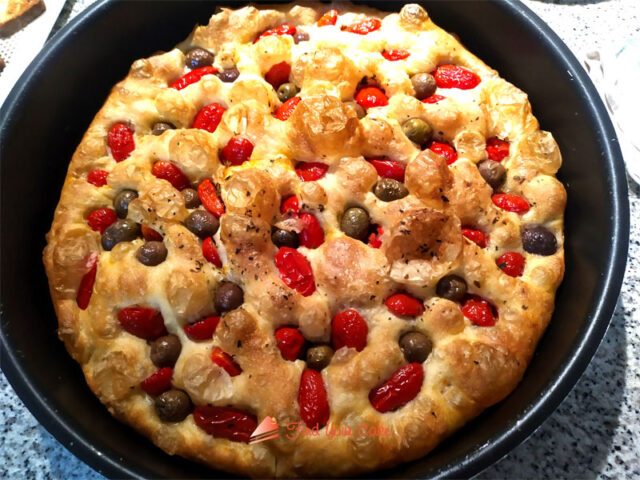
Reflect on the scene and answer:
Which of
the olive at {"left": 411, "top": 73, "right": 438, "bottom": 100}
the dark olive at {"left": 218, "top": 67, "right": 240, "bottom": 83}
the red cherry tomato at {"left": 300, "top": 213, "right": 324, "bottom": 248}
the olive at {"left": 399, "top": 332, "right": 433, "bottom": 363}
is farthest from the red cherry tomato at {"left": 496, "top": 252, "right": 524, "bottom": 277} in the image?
the dark olive at {"left": 218, "top": 67, "right": 240, "bottom": 83}

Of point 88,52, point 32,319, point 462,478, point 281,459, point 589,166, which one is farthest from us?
point 88,52

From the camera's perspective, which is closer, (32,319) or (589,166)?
(32,319)

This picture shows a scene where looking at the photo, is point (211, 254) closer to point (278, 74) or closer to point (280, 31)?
point (278, 74)

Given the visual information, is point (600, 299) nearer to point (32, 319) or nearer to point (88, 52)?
point (32, 319)

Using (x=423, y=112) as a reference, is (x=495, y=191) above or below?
below

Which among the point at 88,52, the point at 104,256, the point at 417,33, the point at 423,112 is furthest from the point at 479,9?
the point at 104,256

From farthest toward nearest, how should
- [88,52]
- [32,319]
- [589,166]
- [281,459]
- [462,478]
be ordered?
[88,52] < [589,166] < [32,319] < [281,459] < [462,478]

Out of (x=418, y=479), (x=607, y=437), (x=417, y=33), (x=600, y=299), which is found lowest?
(x=607, y=437)
